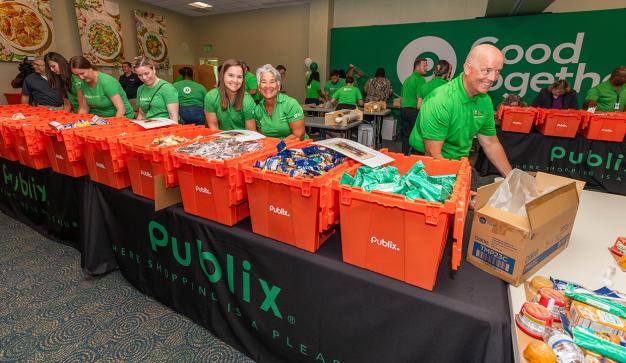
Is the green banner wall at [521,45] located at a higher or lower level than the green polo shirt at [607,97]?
higher

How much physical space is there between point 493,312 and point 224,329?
1.31 meters

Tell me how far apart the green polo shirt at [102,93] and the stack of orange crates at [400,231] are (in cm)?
273

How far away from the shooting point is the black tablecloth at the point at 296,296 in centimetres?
100

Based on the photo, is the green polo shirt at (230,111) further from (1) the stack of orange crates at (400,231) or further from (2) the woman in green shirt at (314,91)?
(2) the woman in green shirt at (314,91)

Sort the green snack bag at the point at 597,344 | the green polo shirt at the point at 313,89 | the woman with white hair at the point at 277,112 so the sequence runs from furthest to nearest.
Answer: the green polo shirt at the point at 313,89 < the woman with white hair at the point at 277,112 < the green snack bag at the point at 597,344

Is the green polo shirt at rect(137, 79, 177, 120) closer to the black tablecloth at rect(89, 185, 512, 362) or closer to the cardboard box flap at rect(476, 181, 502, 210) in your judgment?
the black tablecloth at rect(89, 185, 512, 362)

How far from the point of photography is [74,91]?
3.32 metres

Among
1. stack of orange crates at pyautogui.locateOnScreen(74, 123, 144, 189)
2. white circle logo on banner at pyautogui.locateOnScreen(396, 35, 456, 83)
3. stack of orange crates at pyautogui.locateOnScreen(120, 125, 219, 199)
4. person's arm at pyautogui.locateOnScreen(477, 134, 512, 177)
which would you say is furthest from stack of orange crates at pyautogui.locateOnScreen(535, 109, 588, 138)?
stack of orange crates at pyautogui.locateOnScreen(74, 123, 144, 189)

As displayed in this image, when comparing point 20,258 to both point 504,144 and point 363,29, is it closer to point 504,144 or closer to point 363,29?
point 504,144

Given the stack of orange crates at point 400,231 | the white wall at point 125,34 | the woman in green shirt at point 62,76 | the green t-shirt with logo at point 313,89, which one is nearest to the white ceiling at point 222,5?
the white wall at point 125,34

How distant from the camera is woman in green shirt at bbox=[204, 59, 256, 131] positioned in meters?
2.47

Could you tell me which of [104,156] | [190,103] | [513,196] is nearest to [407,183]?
[513,196]

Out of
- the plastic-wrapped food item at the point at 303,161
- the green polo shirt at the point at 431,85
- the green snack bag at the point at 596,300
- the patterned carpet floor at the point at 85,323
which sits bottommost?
the patterned carpet floor at the point at 85,323

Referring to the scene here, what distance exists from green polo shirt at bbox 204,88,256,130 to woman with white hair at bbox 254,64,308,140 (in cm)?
9
